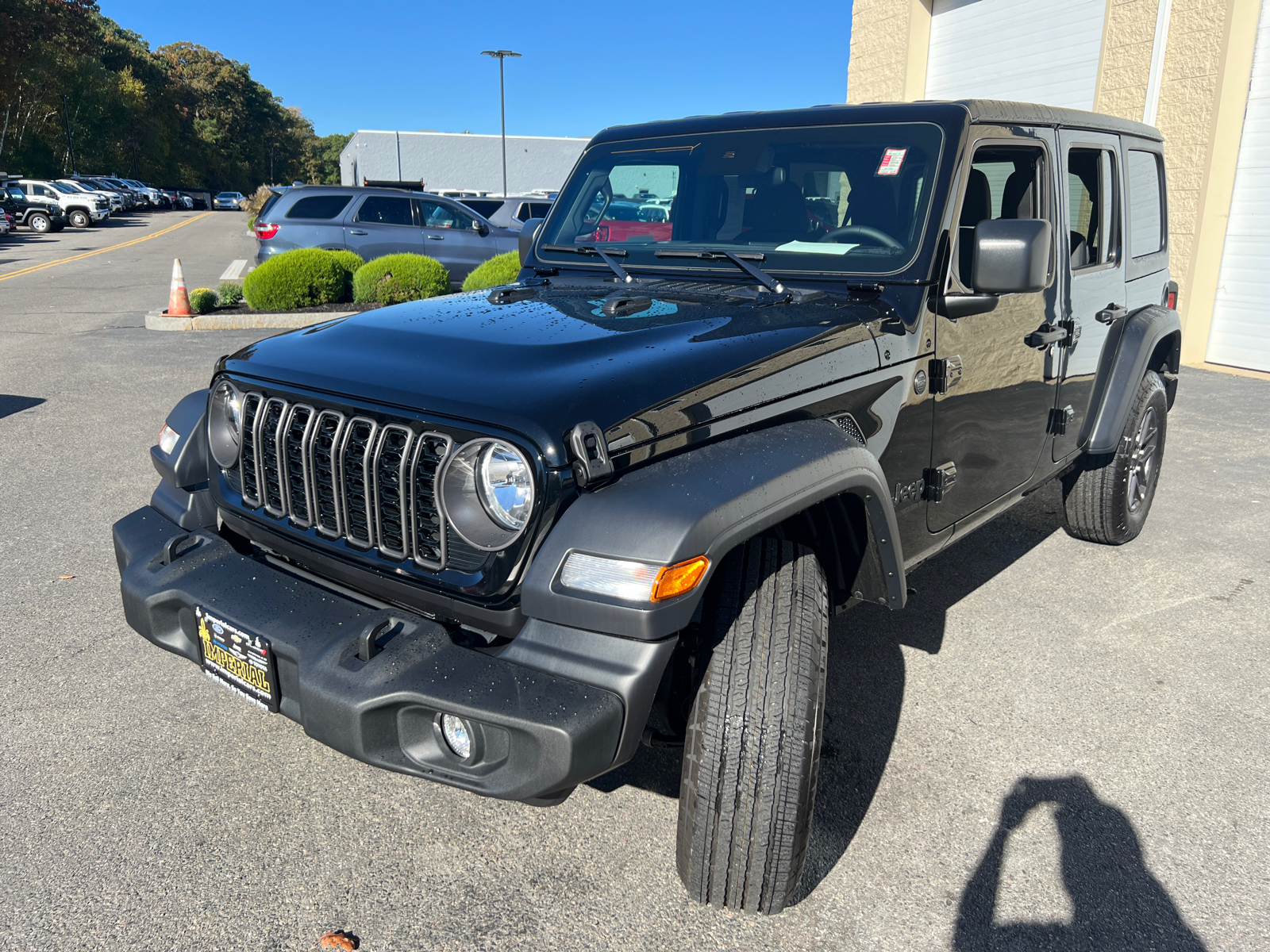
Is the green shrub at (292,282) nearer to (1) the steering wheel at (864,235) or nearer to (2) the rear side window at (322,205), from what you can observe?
(2) the rear side window at (322,205)

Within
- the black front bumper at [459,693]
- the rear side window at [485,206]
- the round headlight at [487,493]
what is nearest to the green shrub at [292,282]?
the rear side window at [485,206]

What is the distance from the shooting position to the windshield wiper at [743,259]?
10.0ft

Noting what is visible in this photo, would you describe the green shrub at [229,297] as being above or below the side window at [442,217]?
below

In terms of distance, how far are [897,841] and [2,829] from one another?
242 centimetres

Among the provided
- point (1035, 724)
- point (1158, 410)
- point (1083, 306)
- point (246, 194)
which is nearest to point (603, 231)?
point (1083, 306)

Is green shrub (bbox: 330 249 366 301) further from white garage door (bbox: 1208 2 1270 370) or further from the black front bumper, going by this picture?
the black front bumper

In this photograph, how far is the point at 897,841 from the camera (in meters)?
2.62

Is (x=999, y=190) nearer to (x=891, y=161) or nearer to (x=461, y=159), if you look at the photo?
(x=891, y=161)

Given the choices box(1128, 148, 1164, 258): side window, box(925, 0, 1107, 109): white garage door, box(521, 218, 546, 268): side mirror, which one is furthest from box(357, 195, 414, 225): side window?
box(1128, 148, 1164, 258): side window

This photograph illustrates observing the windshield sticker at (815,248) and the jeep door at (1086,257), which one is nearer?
the windshield sticker at (815,248)

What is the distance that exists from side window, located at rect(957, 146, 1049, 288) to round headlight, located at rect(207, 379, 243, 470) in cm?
225

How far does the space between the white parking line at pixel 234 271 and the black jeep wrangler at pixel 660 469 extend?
1721 centimetres

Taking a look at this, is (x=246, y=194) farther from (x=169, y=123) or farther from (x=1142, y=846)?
(x=1142, y=846)

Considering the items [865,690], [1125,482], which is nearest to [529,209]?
[1125,482]
